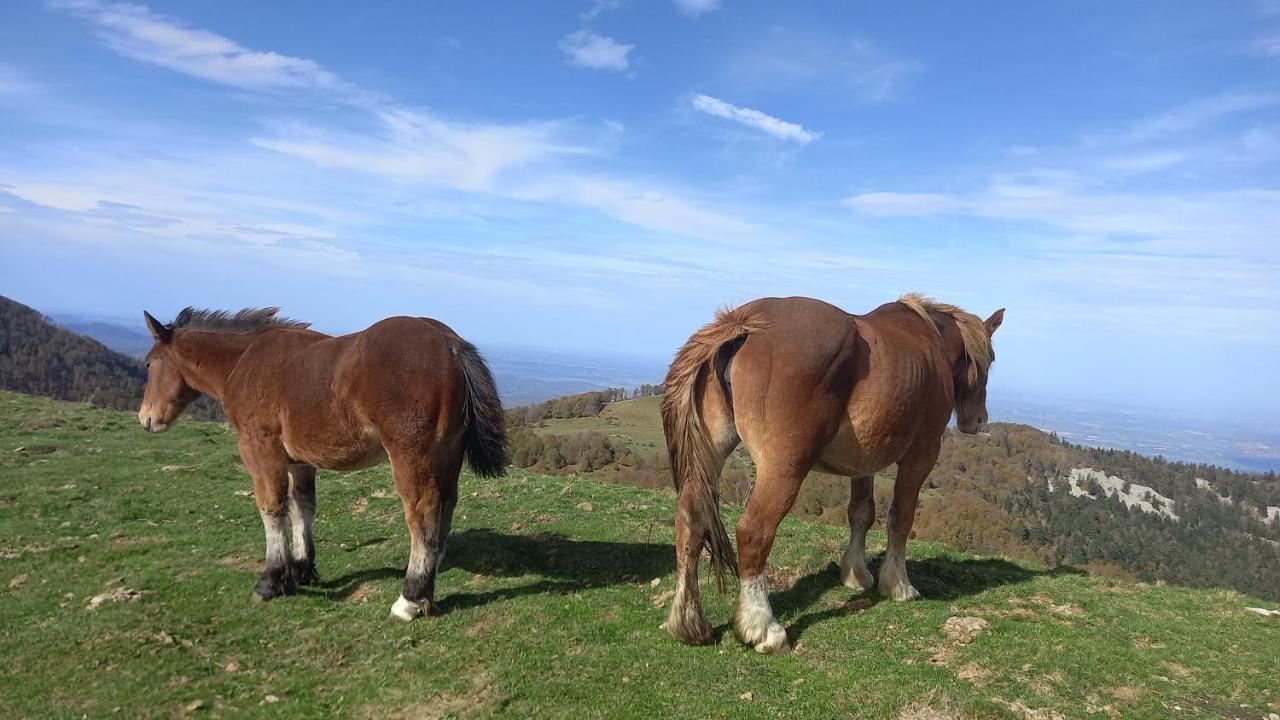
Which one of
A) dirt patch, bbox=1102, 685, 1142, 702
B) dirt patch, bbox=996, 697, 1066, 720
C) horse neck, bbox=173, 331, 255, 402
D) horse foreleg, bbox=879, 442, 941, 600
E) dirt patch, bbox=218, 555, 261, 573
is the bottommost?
dirt patch, bbox=218, 555, 261, 573

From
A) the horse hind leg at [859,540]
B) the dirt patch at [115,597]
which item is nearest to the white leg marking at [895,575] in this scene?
the horse hind leg at [859,540]

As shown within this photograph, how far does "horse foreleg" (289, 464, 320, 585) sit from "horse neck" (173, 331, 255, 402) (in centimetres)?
134

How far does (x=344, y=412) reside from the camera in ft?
21.3

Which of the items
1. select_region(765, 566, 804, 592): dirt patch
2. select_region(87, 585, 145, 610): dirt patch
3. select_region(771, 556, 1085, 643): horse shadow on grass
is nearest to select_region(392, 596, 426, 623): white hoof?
select_region(87, 585, 145, 610): dirt patch

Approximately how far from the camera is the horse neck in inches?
299

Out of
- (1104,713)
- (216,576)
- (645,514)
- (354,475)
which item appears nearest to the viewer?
(1104,713)

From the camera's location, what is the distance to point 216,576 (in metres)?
7.56

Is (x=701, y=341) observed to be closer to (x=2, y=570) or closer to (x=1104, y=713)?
(x=1104, y=713)

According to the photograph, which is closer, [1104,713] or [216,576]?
[1104,713]

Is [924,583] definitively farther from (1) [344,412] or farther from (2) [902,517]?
(1) [344,412]

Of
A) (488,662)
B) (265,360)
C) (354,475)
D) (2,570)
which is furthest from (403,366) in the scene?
(354,475)

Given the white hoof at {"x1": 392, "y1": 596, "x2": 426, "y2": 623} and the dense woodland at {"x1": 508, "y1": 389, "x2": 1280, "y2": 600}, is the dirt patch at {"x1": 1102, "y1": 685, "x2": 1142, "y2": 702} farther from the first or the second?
the dense woodland at {"x1": 508, "y1": 389, "x2": 1280, "y2": 600}

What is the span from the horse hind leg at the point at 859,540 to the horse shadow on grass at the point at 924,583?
0.14m

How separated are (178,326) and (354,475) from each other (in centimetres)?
635
